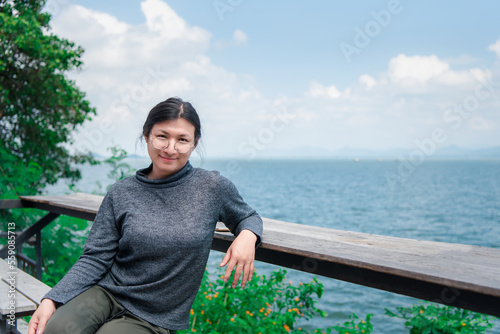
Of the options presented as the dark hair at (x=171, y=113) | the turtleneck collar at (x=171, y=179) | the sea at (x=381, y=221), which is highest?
the dark hair at (x=171, y=113)

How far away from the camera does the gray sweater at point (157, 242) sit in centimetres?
165

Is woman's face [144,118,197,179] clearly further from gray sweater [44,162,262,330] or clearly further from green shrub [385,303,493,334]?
green shrub [385,303,493,334]

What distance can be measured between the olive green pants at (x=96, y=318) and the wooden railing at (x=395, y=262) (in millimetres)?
490

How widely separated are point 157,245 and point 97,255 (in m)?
0.27

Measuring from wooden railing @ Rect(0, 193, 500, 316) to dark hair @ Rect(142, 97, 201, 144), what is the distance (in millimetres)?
512

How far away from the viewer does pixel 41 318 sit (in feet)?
5.05

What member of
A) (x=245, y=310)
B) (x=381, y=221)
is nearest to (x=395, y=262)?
(x=245, y=310)

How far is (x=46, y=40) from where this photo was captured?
747 centimetres

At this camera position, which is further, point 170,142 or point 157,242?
point 170,142

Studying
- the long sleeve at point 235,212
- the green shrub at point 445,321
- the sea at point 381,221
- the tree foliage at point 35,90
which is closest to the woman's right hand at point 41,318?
the long sleeve at point 235,212

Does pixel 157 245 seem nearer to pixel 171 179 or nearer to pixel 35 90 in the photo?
pixel 171 179

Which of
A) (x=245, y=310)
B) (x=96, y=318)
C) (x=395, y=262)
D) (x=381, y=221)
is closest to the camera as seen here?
(x=395, y=262)

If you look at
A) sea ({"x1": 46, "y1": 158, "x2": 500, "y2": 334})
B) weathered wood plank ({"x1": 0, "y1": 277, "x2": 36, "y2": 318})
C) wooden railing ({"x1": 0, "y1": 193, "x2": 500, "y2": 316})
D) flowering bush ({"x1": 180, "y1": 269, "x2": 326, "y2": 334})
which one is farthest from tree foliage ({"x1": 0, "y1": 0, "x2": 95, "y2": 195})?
wooden railing ({"x1": 0, "y1": 193, "x2": 500, "y2": 316})

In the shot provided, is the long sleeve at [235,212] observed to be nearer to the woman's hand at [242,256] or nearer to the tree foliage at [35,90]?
the woman's hand at [242,256]
